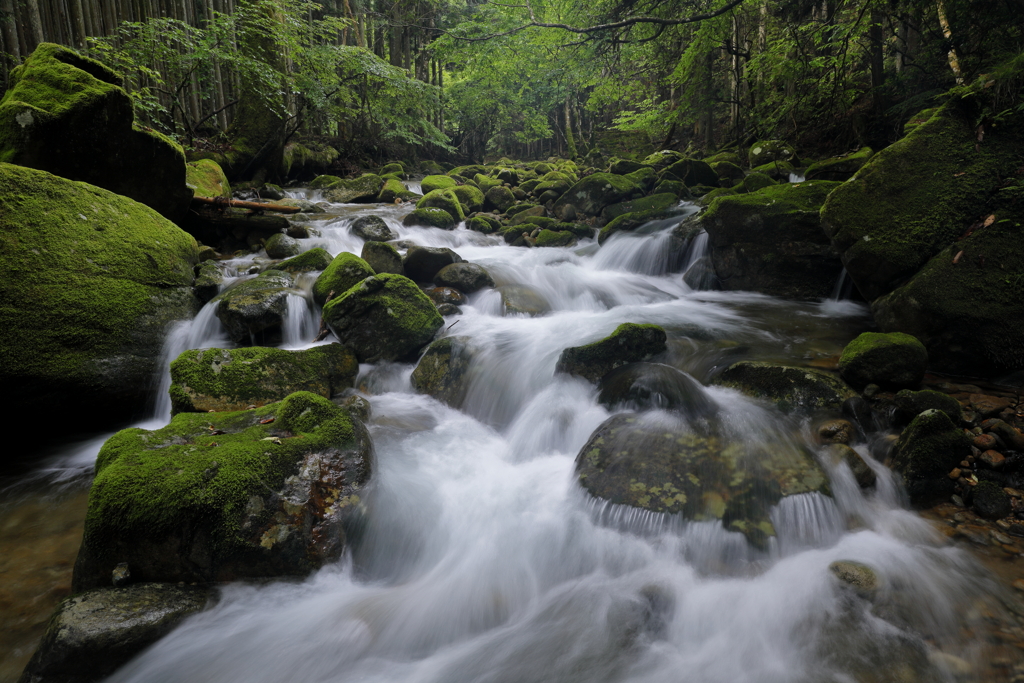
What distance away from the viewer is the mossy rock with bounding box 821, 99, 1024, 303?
473 centimetres

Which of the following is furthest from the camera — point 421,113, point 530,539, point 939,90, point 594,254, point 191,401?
point 421,113

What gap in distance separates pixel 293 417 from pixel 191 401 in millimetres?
1408

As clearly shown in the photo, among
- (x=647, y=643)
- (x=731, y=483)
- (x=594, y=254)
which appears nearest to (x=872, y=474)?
(x=731, y=483)

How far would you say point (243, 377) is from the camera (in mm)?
4473

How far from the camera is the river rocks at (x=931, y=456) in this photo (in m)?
3.24

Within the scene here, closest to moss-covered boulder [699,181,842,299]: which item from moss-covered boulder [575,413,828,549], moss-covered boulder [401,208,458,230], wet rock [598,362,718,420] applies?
→ wet rock [598,362,718,420]

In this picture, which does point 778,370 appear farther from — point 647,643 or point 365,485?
point 365,485

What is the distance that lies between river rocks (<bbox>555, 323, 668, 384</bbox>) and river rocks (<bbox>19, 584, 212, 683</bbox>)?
370 centimetres

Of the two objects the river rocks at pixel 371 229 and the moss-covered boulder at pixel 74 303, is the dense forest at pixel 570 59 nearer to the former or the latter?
the river rocks at pixel 371 229

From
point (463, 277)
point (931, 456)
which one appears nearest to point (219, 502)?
point (931, 456)

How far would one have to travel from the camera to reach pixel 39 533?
10.7 ft

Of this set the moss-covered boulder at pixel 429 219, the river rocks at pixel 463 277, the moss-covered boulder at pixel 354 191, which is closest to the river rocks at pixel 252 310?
the river rocks at pixel 463 277

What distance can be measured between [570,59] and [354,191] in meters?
8.64

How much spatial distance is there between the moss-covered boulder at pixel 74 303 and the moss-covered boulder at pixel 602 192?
961 cm
